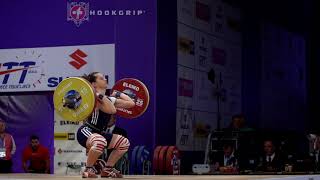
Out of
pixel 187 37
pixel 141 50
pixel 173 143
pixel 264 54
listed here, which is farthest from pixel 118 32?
pixel 264 54

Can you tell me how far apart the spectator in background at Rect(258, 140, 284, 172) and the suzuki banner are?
3298 mm

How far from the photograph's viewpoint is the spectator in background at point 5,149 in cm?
1359

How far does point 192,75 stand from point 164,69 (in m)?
1.17

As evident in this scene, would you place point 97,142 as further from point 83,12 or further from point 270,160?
point 83,12

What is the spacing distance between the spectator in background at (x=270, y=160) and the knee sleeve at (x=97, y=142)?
219 inches

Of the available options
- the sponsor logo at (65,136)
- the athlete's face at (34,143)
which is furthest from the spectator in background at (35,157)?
the sponsor logo at (65,136)

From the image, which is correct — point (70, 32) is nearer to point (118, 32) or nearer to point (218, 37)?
point (118, 32)

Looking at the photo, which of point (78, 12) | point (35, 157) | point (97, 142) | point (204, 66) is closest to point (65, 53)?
point (78, 12)

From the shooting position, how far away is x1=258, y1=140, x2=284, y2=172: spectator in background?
1341cm

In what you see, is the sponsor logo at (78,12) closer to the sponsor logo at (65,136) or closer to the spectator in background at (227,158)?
the sponsor logo at (65,136)

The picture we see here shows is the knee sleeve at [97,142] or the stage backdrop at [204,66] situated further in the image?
the stage backdrop at [204,66]

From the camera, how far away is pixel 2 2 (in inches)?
579

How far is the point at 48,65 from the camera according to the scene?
14227 millimetres

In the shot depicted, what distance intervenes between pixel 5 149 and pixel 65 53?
226 centimetres
